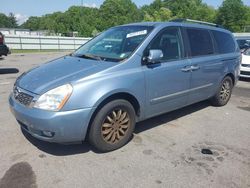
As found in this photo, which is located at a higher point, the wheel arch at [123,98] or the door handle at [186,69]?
the door handle at [186,69]

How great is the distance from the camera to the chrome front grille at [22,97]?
351 cm

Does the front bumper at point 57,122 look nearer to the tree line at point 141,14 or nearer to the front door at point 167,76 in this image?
the front door at point 167,76

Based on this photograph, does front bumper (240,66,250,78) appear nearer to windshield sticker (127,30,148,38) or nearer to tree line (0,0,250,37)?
windshield sticker (127,30,148,38)

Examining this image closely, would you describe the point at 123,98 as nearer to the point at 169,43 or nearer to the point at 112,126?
the point at 112,126

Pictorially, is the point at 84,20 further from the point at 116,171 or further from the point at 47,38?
the point at 116,171

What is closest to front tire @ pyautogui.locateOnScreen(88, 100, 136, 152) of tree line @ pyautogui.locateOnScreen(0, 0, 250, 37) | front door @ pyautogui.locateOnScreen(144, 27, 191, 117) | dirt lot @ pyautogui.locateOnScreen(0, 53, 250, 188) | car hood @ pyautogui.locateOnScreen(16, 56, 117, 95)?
dirt lot @ pyautogui.locateOnScreen(0, 53, 250, 188)

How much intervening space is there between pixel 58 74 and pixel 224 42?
3.97 metres

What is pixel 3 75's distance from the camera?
986 cm

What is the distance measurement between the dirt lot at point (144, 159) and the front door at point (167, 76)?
0.51 meters

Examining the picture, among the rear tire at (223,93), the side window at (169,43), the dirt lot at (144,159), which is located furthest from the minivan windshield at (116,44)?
the rear tire at (223,93)

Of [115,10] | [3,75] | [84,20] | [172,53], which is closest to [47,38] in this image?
[3,75]

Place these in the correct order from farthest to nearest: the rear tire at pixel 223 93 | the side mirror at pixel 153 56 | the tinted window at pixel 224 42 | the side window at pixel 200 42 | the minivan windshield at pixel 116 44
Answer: the rear tire at pixel 223 93 → the tinted window at pixel 224 42 → the side window at pixel 200 42 → the minivan windshield at pixel 116 44 → the side mirror at pixel 153 56

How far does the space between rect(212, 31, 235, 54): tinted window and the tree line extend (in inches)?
2337

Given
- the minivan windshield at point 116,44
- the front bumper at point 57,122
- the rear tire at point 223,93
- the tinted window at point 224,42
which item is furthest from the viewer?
the rear tire at point 223,93
